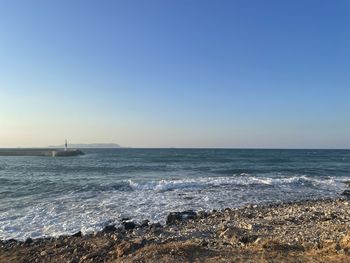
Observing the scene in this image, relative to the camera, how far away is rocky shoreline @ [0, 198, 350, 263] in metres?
7.10

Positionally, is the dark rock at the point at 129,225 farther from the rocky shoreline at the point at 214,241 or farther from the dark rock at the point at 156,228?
the dark rock at the point at 156,228

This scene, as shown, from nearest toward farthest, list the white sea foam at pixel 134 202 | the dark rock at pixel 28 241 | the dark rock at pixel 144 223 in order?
the dark rock at pixel 28 241, the dark rock at pixel 144 223, the white sea foam at pixel 134 202

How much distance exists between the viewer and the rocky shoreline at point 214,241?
7.10 m

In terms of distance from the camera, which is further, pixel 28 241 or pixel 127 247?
pixel 28 241

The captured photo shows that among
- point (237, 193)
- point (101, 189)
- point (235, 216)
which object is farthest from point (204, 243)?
point (101, 189)

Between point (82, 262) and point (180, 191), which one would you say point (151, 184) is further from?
point (82, 262)

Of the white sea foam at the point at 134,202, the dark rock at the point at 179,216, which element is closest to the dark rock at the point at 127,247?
the white sea foam at the point at 134,202

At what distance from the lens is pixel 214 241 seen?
8953 millimetres

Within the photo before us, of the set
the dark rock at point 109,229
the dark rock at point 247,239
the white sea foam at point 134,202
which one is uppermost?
the dark rock at point 247,239

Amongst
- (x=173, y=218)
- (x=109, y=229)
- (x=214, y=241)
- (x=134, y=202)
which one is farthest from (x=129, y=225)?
(x=134, y=202)

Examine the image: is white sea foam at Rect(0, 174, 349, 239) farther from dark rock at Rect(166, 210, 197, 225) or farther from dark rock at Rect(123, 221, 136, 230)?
dark rock at Rect(123, 221, 136, 230)

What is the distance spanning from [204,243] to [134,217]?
560 cm

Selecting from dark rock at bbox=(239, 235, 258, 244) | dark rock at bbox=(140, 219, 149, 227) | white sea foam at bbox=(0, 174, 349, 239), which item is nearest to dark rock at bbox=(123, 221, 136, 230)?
dark rock at bbox=(140, 219, 149, 227)

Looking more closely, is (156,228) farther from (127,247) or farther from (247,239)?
(247,239)
